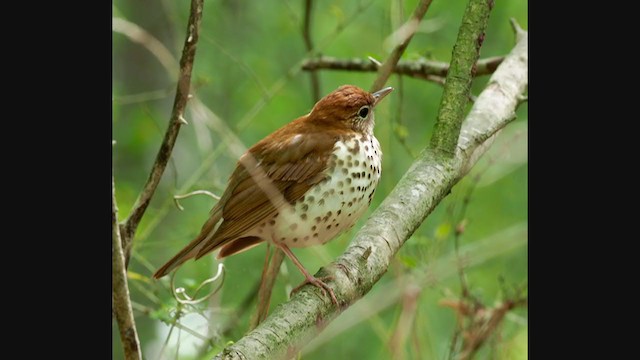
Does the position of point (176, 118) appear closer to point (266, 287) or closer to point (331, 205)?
point (331, 205)

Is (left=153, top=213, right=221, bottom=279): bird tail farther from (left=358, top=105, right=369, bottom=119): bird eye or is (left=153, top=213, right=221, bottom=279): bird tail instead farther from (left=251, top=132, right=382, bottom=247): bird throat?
(left=358, top=105, right=369, bottom=119): bird eye

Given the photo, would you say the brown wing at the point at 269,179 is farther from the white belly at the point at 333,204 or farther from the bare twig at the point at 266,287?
the bare twig at the point at 266,287

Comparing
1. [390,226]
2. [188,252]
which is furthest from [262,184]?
[390,226]

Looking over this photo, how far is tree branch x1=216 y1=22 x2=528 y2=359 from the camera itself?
3.04 meters

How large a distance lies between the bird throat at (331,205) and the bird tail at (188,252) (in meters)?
0.20

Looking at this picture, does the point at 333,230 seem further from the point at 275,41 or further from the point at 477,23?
the point at 275,41

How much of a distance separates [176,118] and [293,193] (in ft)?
2.03

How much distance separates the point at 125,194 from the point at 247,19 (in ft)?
8.18

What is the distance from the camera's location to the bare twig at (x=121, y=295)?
323 cm

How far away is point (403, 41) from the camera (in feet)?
14.1

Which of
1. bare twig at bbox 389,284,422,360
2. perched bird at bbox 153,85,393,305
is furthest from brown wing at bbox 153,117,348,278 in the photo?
bare twig at bbox 389,284,422,360

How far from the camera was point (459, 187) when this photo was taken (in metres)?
5.62

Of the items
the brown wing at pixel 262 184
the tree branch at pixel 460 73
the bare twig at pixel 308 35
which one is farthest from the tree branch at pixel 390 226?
the bare twig at pixel 308 35

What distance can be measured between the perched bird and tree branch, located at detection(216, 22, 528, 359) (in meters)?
0.17
